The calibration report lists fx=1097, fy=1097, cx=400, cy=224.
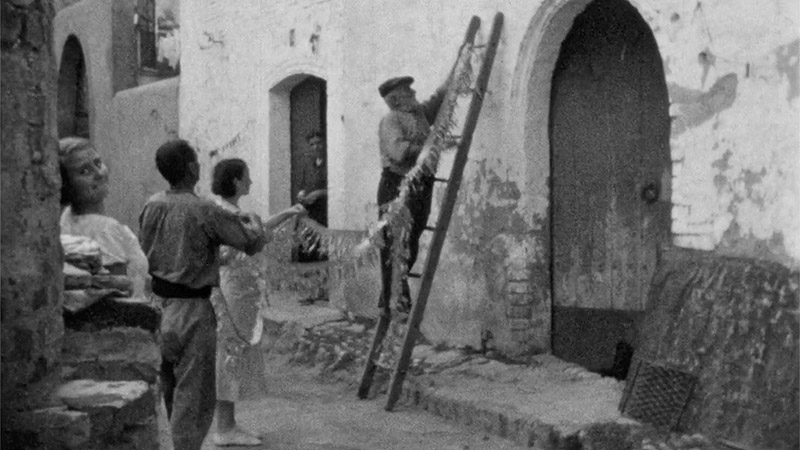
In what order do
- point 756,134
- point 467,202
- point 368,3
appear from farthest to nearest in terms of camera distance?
point 368,3 → point 467,202 → point 756,134

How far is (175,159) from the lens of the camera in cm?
469

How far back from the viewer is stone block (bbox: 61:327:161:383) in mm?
3160

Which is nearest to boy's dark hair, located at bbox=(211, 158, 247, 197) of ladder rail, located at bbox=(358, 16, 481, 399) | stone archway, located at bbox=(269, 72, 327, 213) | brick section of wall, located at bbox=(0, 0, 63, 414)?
ladder rail, located at bbox=(358, 16, 481, 399)

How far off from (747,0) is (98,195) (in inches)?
134

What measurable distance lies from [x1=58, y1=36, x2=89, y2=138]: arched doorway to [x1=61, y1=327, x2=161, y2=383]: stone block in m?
14.3

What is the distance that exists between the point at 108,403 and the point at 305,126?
27.3 feet

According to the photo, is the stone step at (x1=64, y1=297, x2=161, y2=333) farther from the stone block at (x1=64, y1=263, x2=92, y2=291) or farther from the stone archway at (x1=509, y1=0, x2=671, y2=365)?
the stone archway at (x1=509, y1=0, x2=671, y2=365)

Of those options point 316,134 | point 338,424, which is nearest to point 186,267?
point 338,424

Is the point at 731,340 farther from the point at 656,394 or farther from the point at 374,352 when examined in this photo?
the point at 374,352

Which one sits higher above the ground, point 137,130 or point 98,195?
point 137,130

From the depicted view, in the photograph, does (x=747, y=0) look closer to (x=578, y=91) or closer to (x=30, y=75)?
(x=578, y=91)

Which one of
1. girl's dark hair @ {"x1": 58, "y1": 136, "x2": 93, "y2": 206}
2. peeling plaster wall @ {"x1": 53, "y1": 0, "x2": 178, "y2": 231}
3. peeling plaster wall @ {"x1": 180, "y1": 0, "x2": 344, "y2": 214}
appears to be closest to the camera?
girl's dark hair @ {"x1": 58, "y1": 136, "x2": 93, "y2": 206}

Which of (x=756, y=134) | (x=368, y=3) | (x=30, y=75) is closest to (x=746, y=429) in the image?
(x=756, y=134)

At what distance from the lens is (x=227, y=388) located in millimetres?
5879
